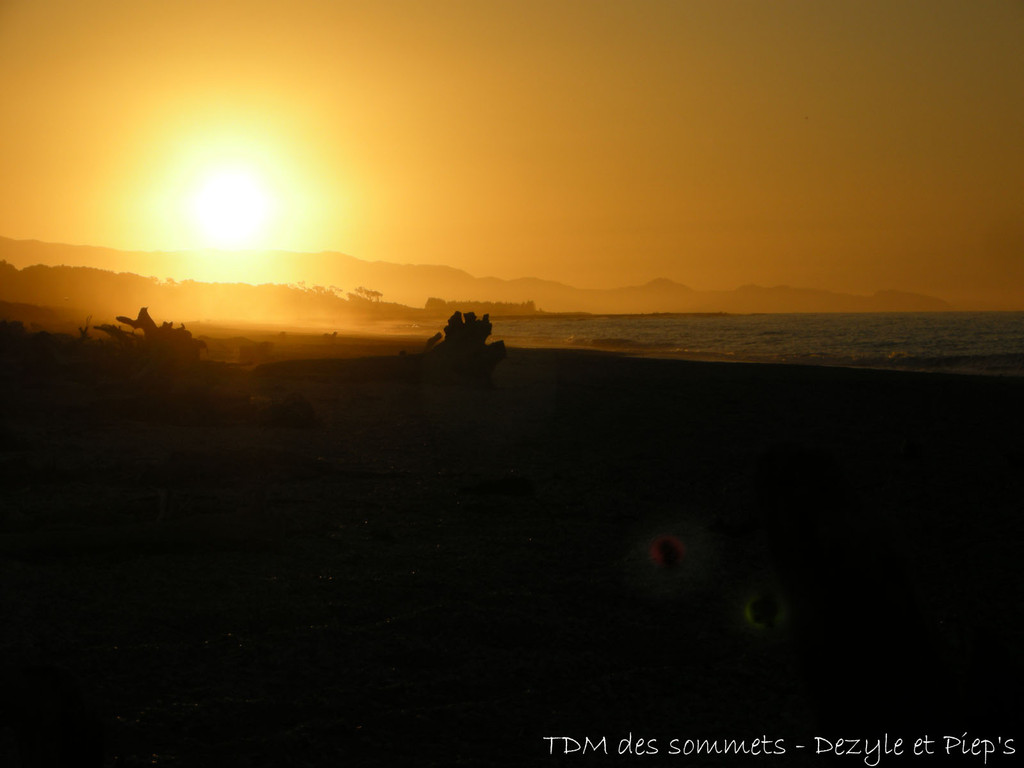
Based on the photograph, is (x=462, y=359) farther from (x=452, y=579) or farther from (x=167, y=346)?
(x=452, y=579)

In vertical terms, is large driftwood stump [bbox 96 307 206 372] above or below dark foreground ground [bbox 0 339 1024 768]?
above

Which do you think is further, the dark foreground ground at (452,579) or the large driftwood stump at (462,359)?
the large driftwood stump at (462,359)

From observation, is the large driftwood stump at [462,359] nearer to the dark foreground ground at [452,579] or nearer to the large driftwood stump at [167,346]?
the large driftwood stump at [167,346]

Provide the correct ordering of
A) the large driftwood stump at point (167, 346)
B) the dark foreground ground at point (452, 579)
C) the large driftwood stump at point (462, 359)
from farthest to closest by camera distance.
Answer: the large driftwood stump at point (462, 359) < the large driftwood stump at point (167, 346) < the dark foreground ground at point (452, 579)

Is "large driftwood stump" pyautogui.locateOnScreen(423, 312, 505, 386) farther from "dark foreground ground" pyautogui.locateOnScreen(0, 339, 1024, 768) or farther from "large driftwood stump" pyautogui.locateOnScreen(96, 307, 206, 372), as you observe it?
"dark foreground ground" pyautogui.locateOnScreen(0, 339, 1024, 768)

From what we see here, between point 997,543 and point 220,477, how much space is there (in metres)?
9.16

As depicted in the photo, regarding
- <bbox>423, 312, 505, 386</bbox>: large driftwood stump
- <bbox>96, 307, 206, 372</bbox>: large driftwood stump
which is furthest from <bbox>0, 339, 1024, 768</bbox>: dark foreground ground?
<bbox>423, 312, 505, 386</bbox>: large driftwood stump

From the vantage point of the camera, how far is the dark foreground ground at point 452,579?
477 cm

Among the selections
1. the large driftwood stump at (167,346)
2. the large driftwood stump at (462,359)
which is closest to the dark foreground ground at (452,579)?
the large driftwood stump at (167,346)

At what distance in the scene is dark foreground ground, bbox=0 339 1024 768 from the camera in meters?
4.77

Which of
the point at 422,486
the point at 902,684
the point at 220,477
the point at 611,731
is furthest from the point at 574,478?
the point at 902,684

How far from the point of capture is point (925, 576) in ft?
25.5

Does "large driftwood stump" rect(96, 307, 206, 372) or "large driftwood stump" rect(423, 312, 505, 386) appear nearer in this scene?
"large driftwood stump" rect(96, 307, 206, 372)

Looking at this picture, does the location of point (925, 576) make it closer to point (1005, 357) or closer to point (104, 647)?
point (104, 647)
